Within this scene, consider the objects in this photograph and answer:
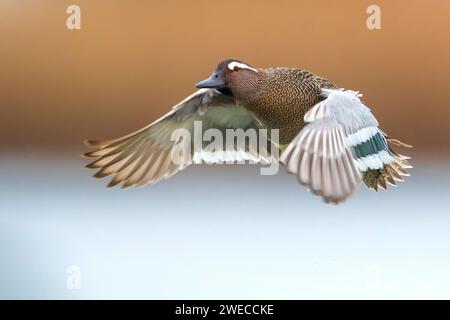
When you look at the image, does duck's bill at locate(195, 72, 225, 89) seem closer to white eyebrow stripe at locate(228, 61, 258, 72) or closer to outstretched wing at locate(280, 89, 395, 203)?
white eyebrow stripe at locate(228, 61, 258, 72)

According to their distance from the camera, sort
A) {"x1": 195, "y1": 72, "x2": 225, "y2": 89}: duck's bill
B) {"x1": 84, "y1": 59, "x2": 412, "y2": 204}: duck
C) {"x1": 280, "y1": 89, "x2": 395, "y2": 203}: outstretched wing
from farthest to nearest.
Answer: {"x1": 195, "y1": 72, "x2": 225, "y2": 89}: duck's bill, {"x1": 84, "y1": 59, "x2": 412, "y2": 204}: duck, {"x1": 280, "y1": 89, "x2": 395, "y2": 203}: outstretched wing

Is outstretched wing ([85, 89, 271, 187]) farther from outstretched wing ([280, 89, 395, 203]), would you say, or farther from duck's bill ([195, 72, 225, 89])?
outstretched wing ([280, 89, 395, 203])

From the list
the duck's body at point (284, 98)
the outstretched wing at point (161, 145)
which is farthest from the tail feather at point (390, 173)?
the outstretched wing at point (161, 145)

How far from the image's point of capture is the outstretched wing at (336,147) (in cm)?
118

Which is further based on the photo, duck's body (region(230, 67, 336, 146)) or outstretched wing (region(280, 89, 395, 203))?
duck's body (region(230, 67, 336, 146))

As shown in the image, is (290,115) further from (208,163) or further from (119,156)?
(119,156)

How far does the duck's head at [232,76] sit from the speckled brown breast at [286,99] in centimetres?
3

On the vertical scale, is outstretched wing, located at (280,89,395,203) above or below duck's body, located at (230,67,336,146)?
below

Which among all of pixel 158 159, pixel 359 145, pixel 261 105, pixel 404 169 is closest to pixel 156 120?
pixel 158 159

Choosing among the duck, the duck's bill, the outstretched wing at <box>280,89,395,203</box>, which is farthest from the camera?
the duck's bill

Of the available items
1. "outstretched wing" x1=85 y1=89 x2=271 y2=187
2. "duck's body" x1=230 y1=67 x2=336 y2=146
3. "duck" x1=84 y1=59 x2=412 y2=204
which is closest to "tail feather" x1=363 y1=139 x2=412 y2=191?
"duck" x1=84 y1=59 x2=412 y2=204

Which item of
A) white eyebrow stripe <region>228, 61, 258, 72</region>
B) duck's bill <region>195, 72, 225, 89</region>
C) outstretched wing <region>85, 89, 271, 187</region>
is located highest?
white eyebrow stripe <region>228, 61, 258, 72</region>

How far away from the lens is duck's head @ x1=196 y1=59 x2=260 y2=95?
1510 mm

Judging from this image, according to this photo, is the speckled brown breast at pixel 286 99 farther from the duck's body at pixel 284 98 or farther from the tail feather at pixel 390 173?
the tail feather at pixel 390 173
